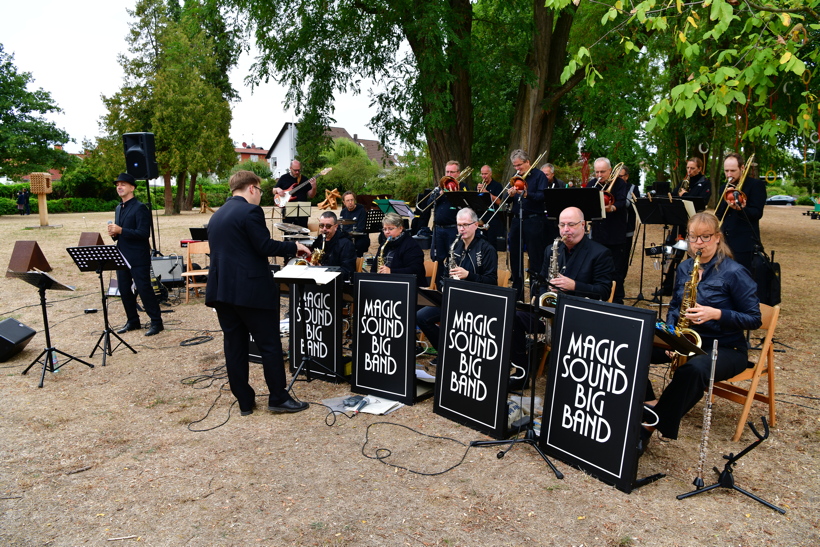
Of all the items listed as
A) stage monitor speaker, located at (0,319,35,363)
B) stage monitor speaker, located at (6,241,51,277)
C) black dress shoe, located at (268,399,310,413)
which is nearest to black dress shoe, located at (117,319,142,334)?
stage monitor speaker, located at (0,319,35,363)

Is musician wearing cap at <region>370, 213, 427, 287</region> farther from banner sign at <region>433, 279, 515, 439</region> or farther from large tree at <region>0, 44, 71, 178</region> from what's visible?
large tree at <region>0, 44, 71, 178</region>

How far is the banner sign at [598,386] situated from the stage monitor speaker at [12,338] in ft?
20.7

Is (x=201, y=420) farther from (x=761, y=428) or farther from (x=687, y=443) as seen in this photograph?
(x=761, y=428)

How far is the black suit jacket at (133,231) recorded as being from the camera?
25.3 ft

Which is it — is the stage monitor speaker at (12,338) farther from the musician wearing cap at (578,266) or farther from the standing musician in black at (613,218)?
the standing musician in black at (613,218)

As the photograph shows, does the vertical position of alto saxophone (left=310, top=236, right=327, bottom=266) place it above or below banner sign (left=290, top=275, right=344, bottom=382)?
above

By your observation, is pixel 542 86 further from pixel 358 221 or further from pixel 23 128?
pixel 23 128

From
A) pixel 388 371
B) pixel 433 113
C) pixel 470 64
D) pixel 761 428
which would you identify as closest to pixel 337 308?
pixel 388 371

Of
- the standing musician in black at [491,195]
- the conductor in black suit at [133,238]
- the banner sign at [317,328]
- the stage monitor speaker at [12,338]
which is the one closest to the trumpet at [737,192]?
the standing musician in black at [491,195]

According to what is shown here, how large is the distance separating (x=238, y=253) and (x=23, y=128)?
3599 centimetres

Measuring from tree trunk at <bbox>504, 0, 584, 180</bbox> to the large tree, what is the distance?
30283 mm

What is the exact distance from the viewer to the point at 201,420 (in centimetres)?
518

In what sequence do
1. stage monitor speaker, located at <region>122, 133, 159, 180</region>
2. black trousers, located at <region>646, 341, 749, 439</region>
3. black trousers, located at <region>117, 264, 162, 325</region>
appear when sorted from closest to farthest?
black trousers, located at <region>646, 341, 749, 439</region> < black trousers, located at <region>117, 264, 162, 325</region> < stage monitor speaker, located at <region>122, 133, 159, 180</region>

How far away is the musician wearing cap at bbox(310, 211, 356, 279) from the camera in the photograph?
269 inches
